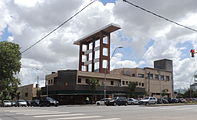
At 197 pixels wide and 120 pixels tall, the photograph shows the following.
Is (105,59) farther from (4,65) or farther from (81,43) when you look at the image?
(4,65)

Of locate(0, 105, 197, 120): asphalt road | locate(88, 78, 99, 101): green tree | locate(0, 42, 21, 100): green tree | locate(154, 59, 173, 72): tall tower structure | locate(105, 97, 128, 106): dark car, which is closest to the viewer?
locate(0, 105, 197, 120): asphalt road

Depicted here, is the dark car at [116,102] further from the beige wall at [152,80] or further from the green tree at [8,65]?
the beige wall at [152,80]

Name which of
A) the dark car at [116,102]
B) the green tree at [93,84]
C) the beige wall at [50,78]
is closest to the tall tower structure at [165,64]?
the beige wall at [50,78]

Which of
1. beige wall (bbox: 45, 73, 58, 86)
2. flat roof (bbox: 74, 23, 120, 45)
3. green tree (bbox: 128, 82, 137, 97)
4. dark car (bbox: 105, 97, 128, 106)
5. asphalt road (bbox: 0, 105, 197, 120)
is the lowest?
dark car (bbox: 105, 97, 128, 106)

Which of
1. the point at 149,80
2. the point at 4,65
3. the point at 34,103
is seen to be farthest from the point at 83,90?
the point at 149,80

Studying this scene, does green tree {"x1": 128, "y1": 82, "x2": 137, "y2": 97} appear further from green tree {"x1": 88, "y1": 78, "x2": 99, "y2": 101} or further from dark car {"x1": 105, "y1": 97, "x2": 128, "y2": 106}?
dark car {"x1": 105, "y1": 97, "x2": 128, "y2": 106}

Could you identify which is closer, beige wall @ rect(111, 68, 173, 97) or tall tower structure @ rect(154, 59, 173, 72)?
beige wall @ rect(111, 68, 173, 97)

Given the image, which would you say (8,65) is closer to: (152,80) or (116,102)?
(116,102)

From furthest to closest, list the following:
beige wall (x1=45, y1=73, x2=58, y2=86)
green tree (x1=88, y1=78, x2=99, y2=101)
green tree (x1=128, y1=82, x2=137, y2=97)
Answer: green tree (x1=128, y1=82, x2=137, y2=97), beige wall (x1=45, y1=73, x2=58, y2=86), green tree (x1=88, y1=78, x2=99, y2=101)

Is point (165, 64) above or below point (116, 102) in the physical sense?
above

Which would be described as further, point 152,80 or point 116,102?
point 152,80

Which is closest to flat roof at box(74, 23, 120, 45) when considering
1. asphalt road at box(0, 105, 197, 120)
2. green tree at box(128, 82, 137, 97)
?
green tree at box(128, 82, 137, 97)

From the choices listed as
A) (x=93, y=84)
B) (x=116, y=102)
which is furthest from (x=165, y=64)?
(x=116, y=102)

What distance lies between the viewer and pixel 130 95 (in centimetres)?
7094
